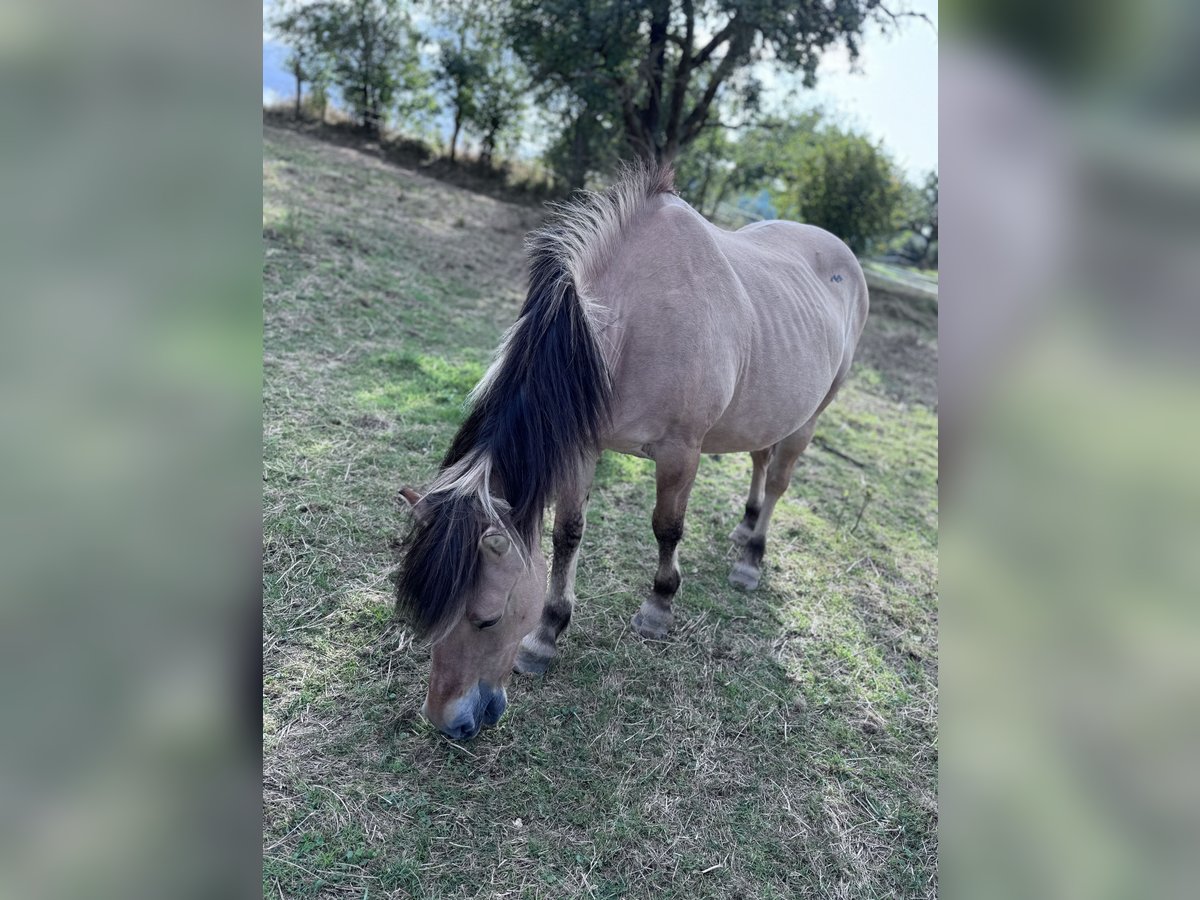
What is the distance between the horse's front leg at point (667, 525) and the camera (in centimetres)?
298

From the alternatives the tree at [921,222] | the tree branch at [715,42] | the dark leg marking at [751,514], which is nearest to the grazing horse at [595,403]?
the dark leg marking at [751,514]

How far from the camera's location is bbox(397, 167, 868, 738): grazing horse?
2.19 metres

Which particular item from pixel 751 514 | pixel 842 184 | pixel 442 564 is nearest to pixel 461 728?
pixel 442 564

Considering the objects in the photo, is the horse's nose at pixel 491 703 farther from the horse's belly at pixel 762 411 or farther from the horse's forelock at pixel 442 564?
the horse's belly at pixel 762 411

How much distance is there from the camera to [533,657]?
3.02 meters

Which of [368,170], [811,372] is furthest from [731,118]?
[811,372]

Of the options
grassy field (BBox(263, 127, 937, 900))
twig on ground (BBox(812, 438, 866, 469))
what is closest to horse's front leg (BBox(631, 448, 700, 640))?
grassy field (BBox(263, 127, 937, 900))

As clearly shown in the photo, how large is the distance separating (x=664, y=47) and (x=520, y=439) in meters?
11.3

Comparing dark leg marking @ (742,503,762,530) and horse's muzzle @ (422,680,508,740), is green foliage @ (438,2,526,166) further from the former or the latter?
horse's muzzle @ (422,680,508,740)

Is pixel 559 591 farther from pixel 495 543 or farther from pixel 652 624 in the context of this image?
pixel 495 543

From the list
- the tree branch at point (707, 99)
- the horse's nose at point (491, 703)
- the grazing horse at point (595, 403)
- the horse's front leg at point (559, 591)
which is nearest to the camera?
the grazing horse at point (595, 403)

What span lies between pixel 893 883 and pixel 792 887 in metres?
0.42
